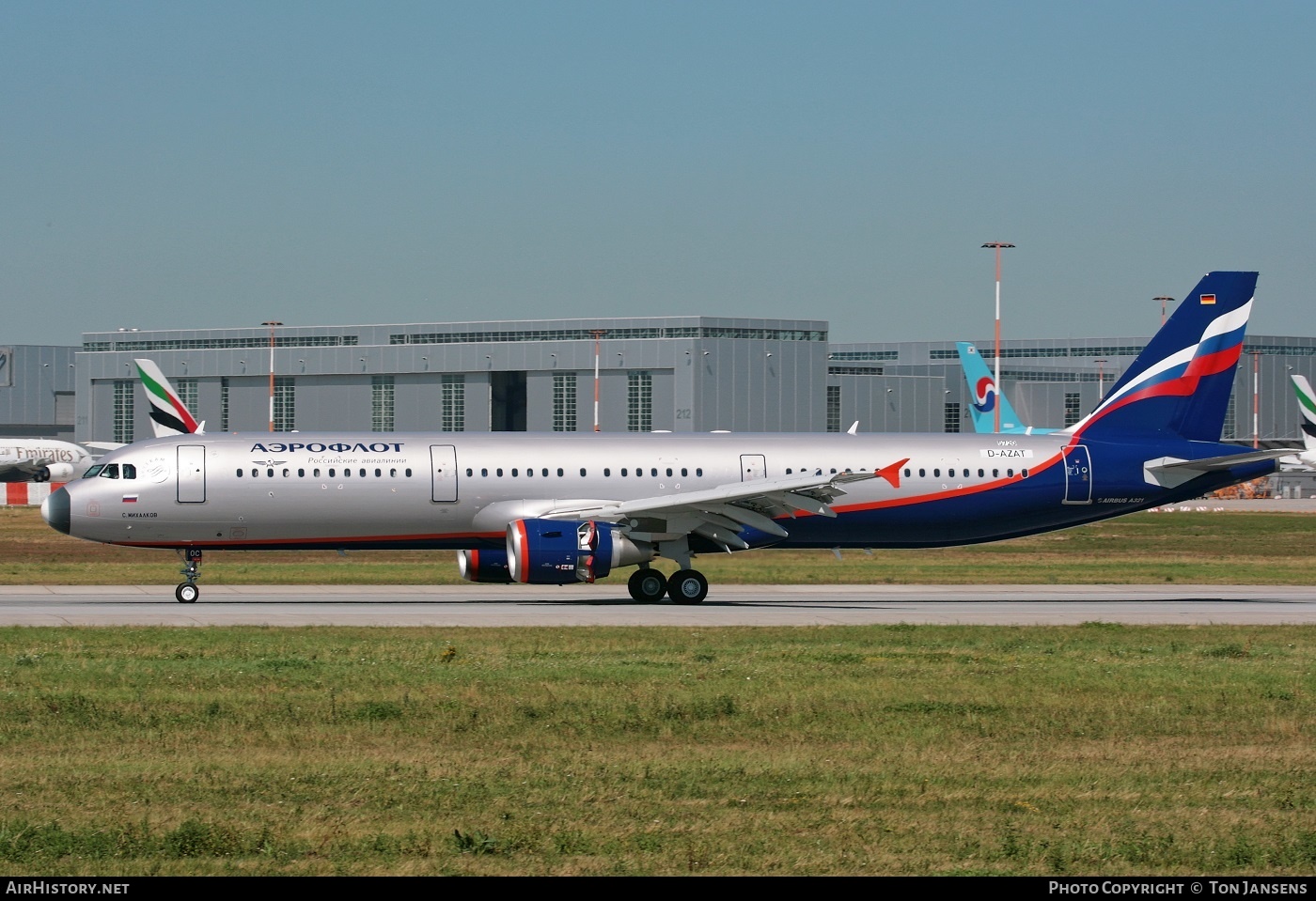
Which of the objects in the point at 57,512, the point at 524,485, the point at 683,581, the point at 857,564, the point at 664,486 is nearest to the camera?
the point at 57,512

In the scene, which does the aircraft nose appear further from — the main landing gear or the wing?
the main landing gear

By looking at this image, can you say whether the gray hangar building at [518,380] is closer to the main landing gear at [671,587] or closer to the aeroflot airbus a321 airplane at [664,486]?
the aeroflot airbus a321 airplane at [664,486]

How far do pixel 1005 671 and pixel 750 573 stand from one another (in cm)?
2440

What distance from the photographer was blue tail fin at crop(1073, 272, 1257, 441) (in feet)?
120

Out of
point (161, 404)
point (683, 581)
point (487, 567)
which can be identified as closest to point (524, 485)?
point (487, 567)

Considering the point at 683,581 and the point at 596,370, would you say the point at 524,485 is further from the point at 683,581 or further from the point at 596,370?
the point at 596,370

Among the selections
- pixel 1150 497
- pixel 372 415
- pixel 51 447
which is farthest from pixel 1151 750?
pixel 51 447

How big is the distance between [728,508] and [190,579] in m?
11.4

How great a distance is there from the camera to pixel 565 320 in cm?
10512

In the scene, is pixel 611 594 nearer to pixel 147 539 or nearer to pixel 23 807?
pixel 147 539

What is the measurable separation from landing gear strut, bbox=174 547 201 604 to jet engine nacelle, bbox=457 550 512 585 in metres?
5.56

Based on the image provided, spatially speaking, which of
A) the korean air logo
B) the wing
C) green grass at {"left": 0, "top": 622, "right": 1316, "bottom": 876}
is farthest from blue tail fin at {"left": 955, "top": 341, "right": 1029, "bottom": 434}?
green grass at {"left": 0, "top": 622, "right": 1316, "bottom": 876}

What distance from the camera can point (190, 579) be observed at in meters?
32.9

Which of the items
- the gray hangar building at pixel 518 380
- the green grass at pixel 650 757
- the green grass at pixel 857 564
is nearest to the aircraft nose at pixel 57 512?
the green grass at pixel 857 564
